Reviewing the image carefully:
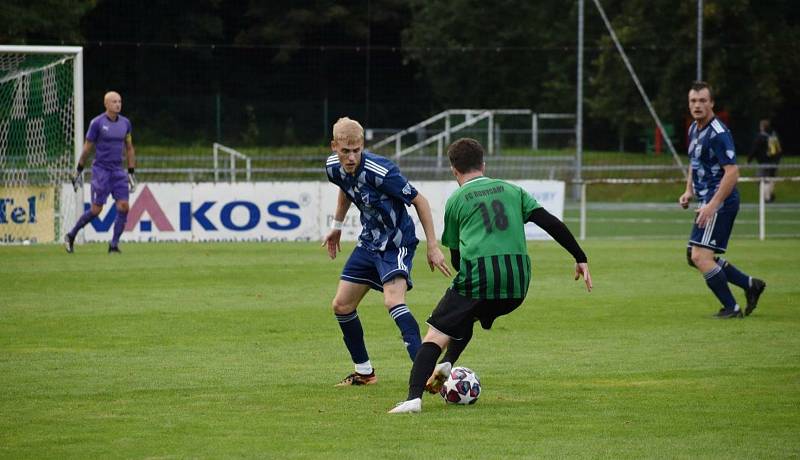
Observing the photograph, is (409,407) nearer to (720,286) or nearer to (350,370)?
(350,370)

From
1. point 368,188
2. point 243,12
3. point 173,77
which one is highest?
point 243,12

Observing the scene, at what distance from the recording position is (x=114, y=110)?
18.2 metres

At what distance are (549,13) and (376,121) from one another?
71.1 feet

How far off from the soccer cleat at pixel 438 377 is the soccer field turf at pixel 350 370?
0.22 m

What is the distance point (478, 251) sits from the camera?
7395 mm

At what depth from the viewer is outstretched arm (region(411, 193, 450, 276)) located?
7.79 meters

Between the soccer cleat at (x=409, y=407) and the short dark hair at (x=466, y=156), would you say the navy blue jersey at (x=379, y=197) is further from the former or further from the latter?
the soccer cleat at (x=409, y=407)

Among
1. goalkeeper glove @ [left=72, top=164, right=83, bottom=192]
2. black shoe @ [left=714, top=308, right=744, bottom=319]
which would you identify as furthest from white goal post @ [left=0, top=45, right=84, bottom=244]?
black shoe @ [left=714, top=308, right=744, bottom=319]

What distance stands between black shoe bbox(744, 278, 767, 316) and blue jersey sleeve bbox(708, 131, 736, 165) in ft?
4.17

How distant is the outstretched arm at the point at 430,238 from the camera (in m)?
7.79

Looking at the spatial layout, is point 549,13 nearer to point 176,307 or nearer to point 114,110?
point 114,110

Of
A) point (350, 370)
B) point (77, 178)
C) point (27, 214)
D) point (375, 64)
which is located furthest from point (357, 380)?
→ point (375, 64)

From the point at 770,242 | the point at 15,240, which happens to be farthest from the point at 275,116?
the point at 770,242

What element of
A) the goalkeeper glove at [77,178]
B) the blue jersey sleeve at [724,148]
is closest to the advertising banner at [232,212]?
the goalkeeper glove at [77,178]
